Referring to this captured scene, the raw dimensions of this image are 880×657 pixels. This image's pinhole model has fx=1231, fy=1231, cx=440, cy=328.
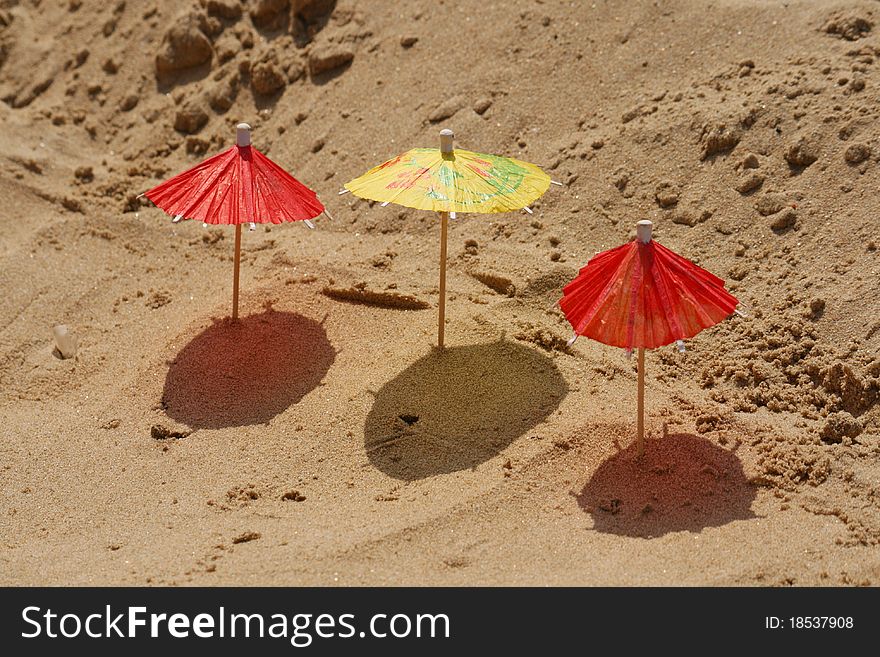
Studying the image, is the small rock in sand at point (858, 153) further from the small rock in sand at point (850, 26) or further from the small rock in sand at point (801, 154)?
the small rock in sand at point (850, 26)

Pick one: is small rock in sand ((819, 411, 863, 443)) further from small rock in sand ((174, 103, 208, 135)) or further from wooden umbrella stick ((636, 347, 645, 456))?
small rock in sand ((174, 103, 208, 135))

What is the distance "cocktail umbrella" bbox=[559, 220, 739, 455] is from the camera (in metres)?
5.58

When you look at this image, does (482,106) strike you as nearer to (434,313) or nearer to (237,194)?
(434,313)

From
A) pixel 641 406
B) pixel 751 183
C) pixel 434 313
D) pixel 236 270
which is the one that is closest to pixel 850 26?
pixel 751 183

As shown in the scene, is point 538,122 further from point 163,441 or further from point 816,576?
point 816,576

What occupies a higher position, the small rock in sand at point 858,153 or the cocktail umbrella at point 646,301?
the small rock in sand at point 858,153

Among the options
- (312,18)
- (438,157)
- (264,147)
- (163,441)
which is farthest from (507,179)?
(312,18)

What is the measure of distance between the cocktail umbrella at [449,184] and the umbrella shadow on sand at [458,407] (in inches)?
10.7

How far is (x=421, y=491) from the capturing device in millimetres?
5980

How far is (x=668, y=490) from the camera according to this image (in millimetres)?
5875

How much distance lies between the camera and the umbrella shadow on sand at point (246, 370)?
6.74 m

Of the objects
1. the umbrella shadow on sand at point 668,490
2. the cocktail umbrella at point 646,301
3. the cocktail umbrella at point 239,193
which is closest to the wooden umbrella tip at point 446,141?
the cocktail umbrella at point 239,193

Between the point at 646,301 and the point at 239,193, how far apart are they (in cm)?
245

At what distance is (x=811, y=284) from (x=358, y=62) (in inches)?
158
